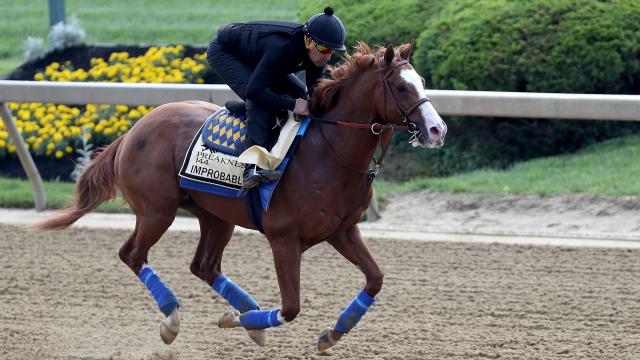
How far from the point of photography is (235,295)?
6285 mm

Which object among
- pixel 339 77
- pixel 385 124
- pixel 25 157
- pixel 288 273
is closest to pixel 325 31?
pixel 339 77

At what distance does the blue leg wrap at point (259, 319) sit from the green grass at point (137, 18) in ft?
27.6

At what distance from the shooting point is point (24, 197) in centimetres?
1012

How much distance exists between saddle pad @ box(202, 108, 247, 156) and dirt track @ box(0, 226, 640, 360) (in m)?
1.15

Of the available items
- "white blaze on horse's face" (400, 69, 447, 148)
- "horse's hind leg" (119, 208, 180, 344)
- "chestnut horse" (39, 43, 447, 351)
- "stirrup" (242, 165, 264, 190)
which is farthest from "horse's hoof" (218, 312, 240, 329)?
"white blaze on horse's face" (400, 69, 447, 148)

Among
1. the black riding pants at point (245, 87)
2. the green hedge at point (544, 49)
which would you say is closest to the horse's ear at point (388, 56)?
the black riding pants at point (245, 87)

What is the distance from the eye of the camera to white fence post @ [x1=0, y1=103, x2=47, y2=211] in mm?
9391

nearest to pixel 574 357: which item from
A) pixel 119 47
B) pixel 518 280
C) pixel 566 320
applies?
pixel 566 320

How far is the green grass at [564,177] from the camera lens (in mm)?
9312

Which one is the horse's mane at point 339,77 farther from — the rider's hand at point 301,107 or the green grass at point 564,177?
the green grass at point 564,177

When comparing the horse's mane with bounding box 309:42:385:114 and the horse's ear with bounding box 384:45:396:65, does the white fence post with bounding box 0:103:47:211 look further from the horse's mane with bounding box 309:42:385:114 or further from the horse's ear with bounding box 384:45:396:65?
the horse's ear with bounding box 384:45:396:65

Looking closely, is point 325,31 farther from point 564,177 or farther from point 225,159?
point 564,177

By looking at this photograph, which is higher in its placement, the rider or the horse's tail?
the rider

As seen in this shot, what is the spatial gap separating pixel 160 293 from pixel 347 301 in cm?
144
